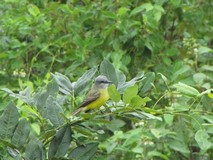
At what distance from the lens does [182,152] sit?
2934 millimetres

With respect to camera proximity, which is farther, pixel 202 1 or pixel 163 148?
pixel 202 1

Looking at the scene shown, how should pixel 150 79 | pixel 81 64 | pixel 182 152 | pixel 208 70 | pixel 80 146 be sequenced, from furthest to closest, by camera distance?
pixel 81 64 < pixel 208 70 < pixel 182 152 < pixel 150 79 < pixel 80 146

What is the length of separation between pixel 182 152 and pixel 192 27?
134 centimetres

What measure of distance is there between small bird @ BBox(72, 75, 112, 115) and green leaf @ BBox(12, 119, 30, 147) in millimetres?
208

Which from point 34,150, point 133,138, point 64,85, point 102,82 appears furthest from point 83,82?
point 133,138

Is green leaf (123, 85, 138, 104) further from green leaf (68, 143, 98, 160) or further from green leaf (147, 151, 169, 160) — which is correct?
green leaf (147, 151, 169, 160)

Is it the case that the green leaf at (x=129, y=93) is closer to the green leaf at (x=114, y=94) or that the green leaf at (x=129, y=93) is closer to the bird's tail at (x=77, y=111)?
the green leaf at (x=114, y=94)

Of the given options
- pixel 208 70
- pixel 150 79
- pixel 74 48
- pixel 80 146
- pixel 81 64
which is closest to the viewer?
pixel 80 146

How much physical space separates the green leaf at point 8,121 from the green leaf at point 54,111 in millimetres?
76

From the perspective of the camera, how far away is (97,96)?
5.90 ft

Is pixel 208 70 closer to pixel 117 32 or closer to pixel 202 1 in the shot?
pixel 117 32

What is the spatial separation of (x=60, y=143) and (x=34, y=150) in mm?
68

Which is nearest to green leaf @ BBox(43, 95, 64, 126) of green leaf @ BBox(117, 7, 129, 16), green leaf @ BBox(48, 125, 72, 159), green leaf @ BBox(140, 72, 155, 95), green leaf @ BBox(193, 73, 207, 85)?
green leaf @ BBox(48, 125, 72, 159)

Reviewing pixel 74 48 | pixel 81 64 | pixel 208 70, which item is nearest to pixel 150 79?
pixel 208 70
